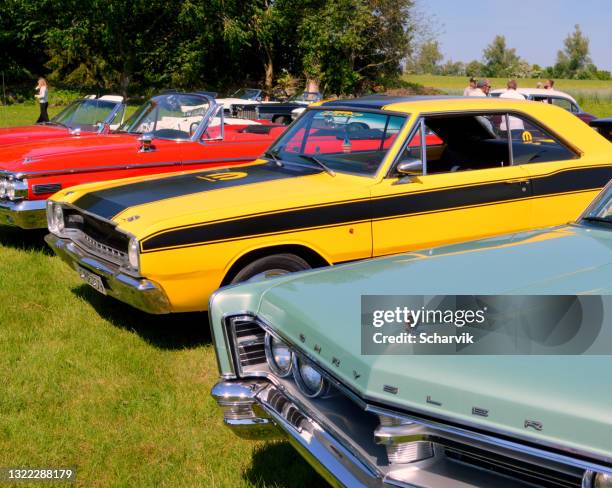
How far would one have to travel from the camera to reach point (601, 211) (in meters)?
3.22

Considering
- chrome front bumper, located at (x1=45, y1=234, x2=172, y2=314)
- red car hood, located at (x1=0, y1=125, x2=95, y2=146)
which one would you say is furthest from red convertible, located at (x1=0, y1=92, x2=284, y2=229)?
chrome front bumper, located at (x1=45, y1=234, x2=172, y2=314)

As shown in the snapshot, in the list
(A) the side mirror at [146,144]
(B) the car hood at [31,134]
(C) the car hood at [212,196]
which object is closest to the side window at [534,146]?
(C) the car hood at [212,196]

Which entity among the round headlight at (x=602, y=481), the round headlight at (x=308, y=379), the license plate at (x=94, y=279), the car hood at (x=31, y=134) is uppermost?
the car hood at (x=31, y=134)

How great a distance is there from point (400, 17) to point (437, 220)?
3138 centimetres

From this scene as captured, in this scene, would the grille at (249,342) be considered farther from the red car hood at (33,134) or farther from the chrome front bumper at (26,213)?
the red car hood at (33,134)

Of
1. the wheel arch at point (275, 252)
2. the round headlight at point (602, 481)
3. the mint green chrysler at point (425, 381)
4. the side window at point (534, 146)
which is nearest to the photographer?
the round headlight at point (602, 481)

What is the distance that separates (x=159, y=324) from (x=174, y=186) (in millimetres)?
Answer: 993

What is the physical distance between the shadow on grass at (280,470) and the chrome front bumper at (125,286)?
1239mm

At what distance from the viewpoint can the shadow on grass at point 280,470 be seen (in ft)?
10.1

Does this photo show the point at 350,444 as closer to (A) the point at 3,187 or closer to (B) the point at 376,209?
(B) the point at 376,209

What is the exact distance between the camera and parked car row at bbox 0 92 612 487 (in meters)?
1.87

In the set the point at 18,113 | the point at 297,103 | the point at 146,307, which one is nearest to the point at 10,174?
the point at 146,307

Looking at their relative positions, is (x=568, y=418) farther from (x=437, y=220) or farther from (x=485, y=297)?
(x=437, y=220)

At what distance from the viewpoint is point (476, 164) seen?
529 cm
